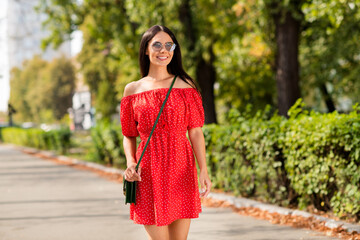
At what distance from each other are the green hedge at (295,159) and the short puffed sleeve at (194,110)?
3.10 metres

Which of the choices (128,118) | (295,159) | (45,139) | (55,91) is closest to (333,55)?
(295,159)

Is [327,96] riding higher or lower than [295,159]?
higher

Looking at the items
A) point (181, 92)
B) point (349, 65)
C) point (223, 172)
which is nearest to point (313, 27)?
point (349, 65)

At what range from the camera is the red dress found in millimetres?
3207

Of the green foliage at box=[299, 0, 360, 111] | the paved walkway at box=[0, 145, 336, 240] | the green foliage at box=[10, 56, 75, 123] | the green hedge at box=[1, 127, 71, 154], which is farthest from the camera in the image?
the green foliage at box=[10, 56, 75, 123]

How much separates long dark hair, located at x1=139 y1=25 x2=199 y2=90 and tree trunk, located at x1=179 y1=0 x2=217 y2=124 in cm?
1334

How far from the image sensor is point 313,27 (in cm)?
1702

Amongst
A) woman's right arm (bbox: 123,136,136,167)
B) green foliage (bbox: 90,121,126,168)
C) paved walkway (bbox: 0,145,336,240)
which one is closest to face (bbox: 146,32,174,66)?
woman's right arm (bbox: 123,136,136,167)

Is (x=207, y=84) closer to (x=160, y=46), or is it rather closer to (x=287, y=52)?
(x=287, y=52)

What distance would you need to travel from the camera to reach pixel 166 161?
3209 millimetres

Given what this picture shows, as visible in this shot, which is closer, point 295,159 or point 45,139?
point 295,159

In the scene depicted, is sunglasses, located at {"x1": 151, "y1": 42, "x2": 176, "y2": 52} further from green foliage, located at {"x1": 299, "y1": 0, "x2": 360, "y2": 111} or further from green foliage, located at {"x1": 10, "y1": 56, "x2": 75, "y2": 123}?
green foliage, located at {"x1": 10, "y1": 56, "x2": 75, "y2": 123}

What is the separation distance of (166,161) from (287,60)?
1087 centimetres

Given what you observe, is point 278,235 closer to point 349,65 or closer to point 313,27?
point 313,27
